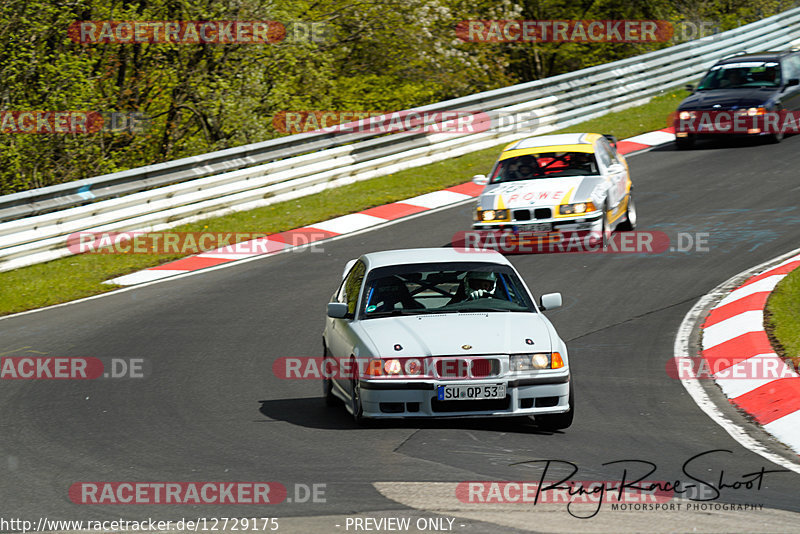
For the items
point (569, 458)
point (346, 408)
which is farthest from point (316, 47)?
point (569, 458)

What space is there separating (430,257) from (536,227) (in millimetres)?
5769

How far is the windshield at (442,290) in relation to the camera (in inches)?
340

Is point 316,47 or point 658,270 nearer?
point 658,270

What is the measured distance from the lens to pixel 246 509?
6.14 m

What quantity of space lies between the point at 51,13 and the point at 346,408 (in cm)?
1476

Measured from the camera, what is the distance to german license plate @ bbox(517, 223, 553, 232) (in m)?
14.6

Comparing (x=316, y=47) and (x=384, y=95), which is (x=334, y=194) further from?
(x=384, y=95)

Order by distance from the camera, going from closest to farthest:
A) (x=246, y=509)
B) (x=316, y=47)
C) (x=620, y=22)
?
(x=246, y=509) < (x=316, y=47) < (x=620, y=22)

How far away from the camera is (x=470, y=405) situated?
763cm

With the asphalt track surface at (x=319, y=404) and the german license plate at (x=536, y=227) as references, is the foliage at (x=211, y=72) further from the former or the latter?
the german license plate at (x=536, y=227)

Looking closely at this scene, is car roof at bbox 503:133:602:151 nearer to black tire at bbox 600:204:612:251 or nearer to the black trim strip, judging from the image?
black tire at bbox 600:204:612:251

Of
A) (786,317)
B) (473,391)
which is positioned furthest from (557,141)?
(473,391)

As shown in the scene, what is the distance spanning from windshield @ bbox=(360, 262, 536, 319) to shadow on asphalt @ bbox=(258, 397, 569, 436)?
861 millimetres

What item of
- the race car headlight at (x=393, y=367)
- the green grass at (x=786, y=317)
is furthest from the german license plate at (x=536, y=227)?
the race car headlight at (x=393, y=367)
